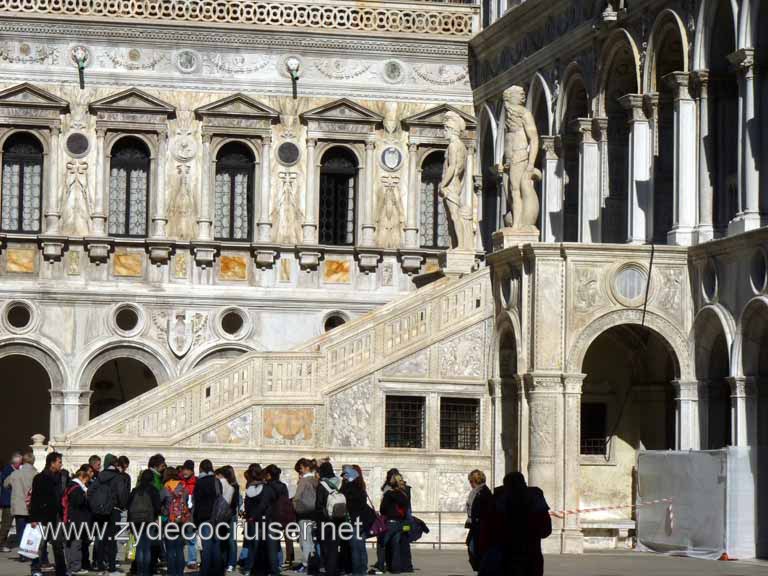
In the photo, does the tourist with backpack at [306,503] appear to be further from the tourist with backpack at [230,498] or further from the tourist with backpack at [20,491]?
the tourist with backpack at [20,491]

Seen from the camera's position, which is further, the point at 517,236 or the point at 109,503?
the point at 517,236

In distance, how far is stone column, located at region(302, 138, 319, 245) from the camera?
45.7 meters

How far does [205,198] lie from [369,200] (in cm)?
344

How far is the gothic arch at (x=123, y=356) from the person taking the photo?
4459 centimetres

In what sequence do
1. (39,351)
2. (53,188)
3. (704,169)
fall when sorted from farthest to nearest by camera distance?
1. (53,188)
2. (39,351)
3. (704,169)

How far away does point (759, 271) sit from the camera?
31.7 meters

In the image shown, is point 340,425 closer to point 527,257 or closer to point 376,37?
point 527,257

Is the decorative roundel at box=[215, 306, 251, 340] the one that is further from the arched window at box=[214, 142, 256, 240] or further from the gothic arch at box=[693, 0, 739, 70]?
the gothic arch at box=[693, 0, 739, 70]

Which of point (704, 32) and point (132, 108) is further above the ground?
point (132, 108)

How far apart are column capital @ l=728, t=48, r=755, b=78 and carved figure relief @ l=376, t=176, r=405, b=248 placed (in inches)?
572

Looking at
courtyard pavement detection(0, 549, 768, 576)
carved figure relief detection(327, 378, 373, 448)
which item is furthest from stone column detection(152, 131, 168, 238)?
courtyard pavement detection(0, 549, 768, 576)


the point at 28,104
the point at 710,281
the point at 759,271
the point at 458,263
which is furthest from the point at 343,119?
the point at 759,271

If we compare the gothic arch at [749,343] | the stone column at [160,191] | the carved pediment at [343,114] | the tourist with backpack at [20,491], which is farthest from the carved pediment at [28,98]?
the gothic arch at [749,343]

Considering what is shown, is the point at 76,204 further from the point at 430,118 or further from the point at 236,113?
the point at 430,118
